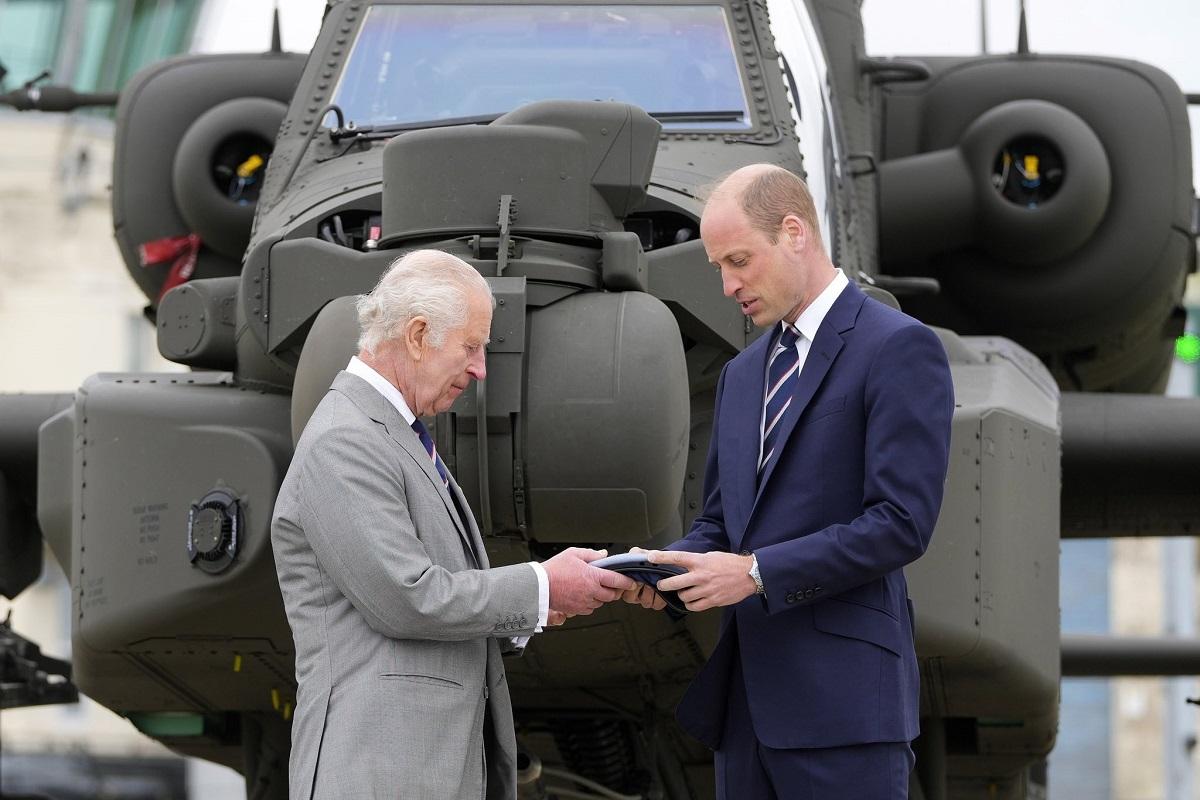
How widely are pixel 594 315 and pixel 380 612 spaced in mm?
1057

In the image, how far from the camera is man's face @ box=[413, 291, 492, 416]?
150 inches

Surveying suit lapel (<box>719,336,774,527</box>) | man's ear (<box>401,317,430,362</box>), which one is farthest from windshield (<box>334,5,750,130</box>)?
man's ear (<box>401,317,430,362</box>)

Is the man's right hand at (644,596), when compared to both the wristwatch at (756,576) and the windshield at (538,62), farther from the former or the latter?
the windshield at (538,62)

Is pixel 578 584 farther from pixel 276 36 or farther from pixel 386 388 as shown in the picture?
pixel 276 36

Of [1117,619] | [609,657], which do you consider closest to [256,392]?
[609,657]

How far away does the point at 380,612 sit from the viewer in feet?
11.9

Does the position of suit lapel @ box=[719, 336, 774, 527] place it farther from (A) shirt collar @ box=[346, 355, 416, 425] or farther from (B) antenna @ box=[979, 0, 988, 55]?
(B) antenna @ box=[979, 0, 988, 55]

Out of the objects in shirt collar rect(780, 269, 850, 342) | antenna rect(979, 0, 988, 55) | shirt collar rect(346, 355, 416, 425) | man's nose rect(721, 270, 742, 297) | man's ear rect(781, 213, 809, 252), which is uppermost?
man's ear rect(781, 213, 809, 252)

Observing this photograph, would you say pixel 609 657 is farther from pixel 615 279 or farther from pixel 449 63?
pixel 449 63

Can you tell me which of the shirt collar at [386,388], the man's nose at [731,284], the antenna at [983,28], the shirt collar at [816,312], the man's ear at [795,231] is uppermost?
the man's ear at [795,231]

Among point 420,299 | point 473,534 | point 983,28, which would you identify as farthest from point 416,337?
point 983,28

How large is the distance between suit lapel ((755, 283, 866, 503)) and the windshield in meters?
2.26

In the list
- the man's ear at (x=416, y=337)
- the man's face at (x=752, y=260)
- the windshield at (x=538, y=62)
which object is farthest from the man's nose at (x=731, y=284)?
the windshield at (x=538, y=62)

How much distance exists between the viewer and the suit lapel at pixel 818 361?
151 inches
